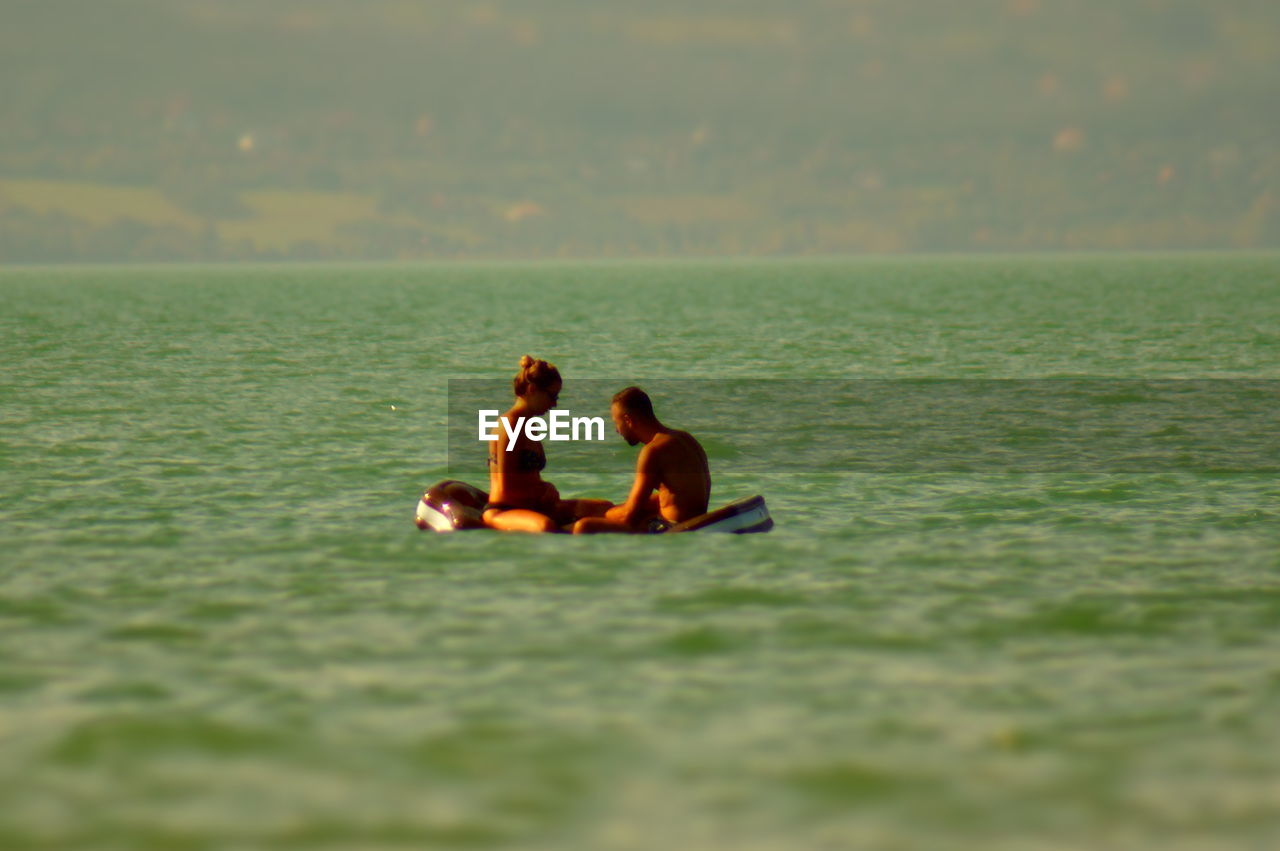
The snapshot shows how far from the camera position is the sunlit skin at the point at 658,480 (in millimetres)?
16375

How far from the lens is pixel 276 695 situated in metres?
11.1

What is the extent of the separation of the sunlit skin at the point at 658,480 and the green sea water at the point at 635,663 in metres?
0.34

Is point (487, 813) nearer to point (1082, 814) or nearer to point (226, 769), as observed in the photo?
point (226, 769)

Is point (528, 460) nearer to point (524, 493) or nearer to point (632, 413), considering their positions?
point (524, 493)

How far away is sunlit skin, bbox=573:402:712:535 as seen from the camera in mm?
16375

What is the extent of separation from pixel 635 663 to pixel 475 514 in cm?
624

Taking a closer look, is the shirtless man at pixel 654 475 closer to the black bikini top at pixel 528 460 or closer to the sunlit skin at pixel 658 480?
the sunlit skin at pixel 658 480

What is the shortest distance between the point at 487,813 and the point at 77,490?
48.7ft

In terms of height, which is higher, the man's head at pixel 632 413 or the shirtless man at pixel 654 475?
the man's head at pixel 632 413

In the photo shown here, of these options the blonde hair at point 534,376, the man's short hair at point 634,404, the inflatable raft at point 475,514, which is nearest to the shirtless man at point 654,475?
the man's short hair at point 634,404

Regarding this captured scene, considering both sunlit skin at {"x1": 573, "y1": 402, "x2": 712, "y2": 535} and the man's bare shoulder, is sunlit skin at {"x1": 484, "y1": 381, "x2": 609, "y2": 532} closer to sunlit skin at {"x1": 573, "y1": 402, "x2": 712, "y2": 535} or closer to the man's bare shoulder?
sunlit skin at {"x1": 573, "y1": 402, "x2": 712, "y2": 535}

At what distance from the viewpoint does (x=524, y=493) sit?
17.5m

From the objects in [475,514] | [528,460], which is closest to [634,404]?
[528,460]

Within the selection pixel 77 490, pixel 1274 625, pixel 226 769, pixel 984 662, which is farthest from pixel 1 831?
pixel 77 490
